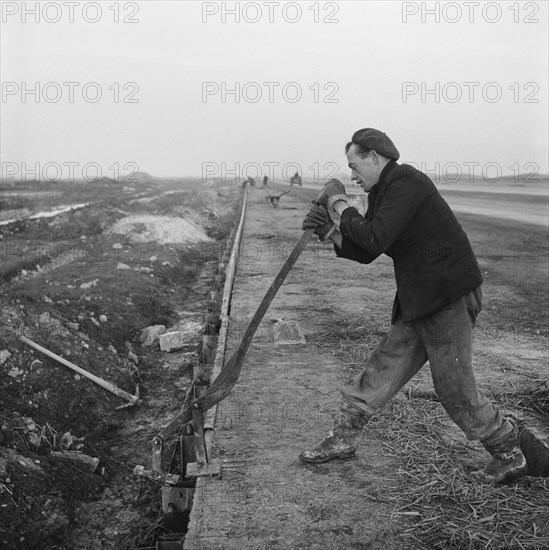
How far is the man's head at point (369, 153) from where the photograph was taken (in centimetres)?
305

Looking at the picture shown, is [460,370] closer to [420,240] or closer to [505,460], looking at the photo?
[505,460]

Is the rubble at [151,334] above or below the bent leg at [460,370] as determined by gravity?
below

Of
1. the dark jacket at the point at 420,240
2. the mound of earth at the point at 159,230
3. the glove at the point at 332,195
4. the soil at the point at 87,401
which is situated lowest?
the soil at the point at 87,401

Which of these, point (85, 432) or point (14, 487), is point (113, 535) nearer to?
point (14, 487)

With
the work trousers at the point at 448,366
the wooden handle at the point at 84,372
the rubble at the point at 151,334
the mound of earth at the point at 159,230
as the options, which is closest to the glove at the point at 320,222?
the work trousers at the point at 448,366

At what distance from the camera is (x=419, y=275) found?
302 centimetres

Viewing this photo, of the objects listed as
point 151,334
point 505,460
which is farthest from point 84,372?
point 505,460

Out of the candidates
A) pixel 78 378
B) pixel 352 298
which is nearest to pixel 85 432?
pixel 78 378

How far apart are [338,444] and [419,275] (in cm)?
119

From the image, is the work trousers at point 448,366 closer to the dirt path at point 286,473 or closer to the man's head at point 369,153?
the dirt path at point 286,473

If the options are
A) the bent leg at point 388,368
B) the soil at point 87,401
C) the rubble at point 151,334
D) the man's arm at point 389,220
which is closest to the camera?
the man's arm at point 389,220

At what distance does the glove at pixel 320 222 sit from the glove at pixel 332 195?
0.03 m

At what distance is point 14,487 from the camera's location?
373cm

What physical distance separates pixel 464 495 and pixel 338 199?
1.72m
